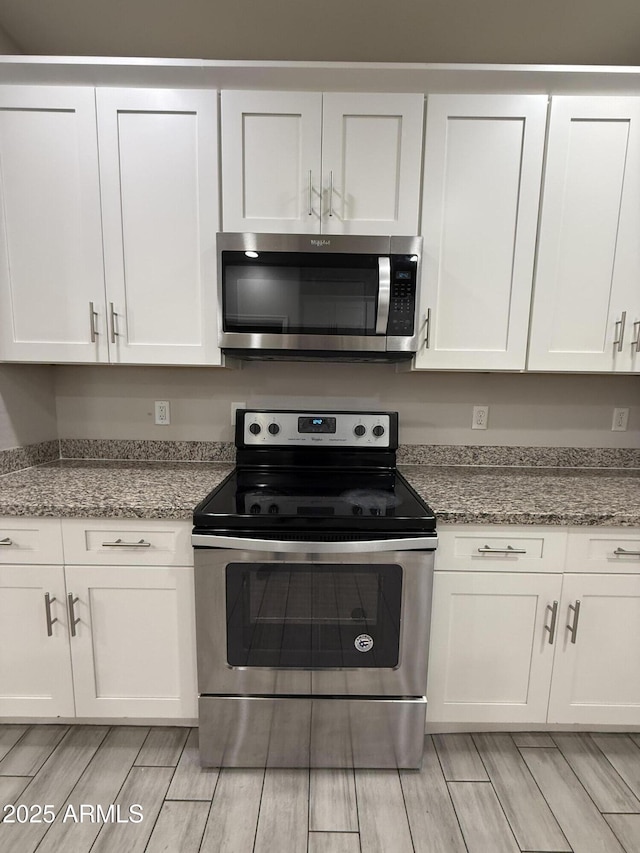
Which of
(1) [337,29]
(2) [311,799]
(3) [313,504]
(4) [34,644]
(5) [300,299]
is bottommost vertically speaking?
(2) [311,799]

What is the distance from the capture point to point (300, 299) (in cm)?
160

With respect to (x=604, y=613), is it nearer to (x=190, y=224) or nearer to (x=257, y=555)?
(x=257, y=555)

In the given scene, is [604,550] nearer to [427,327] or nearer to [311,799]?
[427,327]

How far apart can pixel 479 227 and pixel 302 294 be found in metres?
0.73

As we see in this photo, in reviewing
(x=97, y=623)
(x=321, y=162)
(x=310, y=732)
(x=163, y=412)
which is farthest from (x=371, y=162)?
(x=310, y=732)

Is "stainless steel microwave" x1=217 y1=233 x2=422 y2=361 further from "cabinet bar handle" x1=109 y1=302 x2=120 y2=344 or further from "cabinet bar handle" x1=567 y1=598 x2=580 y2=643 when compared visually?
"cabinet bar handle" x1=567 y1=598 x2=580 y2=643

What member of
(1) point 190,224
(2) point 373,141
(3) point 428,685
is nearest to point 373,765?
(3) point 428,685

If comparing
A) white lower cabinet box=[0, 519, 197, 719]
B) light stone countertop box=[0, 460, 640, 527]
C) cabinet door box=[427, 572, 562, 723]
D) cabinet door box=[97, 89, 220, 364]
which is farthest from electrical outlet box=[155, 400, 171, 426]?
cabinet door box=[427, 572, 562, 723]

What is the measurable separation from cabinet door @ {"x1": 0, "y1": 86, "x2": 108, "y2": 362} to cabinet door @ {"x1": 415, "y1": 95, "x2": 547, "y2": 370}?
4.20 feet

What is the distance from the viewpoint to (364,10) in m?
1.58

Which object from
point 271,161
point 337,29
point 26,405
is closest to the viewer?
point 271,161

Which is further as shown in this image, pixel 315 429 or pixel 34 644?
pixel 315 429

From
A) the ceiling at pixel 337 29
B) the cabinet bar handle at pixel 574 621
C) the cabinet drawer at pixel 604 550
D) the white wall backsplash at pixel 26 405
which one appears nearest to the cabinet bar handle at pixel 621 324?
the cabinet drawer at pixel 604 550

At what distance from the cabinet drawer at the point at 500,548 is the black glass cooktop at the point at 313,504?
175 mm
